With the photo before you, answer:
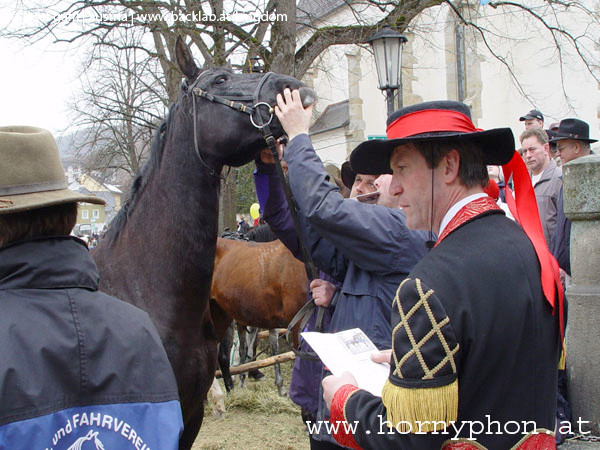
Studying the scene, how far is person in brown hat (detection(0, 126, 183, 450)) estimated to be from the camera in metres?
1.20

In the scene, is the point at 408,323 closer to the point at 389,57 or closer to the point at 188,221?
the point at 188,221

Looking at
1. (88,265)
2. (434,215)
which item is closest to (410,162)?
(434,215)

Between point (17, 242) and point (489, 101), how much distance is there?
717 inches

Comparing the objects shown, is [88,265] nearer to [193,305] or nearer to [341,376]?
[341,376]

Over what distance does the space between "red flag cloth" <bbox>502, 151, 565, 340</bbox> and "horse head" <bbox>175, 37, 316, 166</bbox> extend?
47.7 inches

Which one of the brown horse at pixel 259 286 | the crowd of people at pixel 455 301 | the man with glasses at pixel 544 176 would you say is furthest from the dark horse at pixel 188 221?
the man with glasses at pixel 544 176

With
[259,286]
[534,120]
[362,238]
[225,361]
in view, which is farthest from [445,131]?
[534,120]

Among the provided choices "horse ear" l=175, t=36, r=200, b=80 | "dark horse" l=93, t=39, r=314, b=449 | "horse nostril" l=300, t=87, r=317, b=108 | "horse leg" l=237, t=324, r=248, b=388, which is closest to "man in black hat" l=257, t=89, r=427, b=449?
"horse nostril" l=300, t=87, r=317, b=108

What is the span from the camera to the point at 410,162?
1593 mm

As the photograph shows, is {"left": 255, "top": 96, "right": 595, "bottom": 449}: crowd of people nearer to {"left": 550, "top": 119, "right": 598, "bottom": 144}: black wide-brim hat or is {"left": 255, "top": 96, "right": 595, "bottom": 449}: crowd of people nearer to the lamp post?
{"left": 550, "top": 119, "right": 598, "bottom": 144}: black wide-brim hat

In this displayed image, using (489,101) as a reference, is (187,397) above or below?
below

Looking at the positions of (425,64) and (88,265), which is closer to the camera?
(88,265)

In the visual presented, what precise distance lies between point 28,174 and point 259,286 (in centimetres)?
464

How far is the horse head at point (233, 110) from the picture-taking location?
8.77ft
